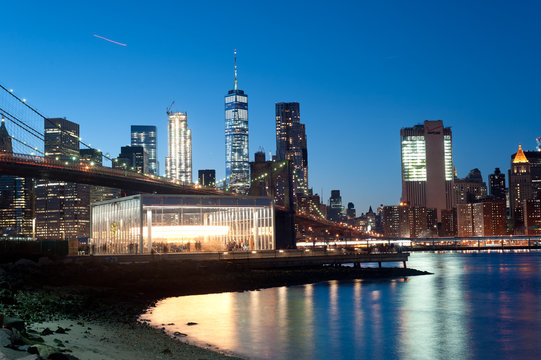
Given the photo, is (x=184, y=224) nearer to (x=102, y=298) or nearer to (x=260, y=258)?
(x=260, y=258)

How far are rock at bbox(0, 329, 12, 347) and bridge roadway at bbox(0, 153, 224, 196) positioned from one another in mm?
63014

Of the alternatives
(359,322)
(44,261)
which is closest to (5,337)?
(359,322)

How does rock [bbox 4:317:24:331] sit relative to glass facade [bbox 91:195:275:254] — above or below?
below

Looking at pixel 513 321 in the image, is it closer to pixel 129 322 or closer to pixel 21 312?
pixel 129 322

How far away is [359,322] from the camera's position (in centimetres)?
3117

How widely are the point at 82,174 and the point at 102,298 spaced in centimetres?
5191

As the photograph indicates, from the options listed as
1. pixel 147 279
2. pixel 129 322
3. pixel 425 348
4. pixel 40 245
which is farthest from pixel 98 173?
pixel 425 348

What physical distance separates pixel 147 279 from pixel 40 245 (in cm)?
Result: 1635

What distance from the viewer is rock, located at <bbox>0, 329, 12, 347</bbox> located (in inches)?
424

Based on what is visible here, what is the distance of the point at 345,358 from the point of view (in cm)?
2203

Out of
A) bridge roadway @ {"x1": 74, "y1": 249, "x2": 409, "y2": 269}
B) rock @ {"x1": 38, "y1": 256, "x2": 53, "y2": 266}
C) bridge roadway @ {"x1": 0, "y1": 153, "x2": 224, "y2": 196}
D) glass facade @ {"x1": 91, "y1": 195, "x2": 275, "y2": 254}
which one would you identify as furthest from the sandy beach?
bridge roadway @ {"x1": 0, "y1": 153, "x2": 224, "y2": 196}

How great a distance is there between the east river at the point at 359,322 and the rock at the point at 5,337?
38.7 ft

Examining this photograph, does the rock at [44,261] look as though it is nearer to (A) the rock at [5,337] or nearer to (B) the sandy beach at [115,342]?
(B) the sandy beach at [115,342]

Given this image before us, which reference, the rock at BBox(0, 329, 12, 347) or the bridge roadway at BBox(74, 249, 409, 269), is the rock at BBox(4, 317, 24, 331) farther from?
the bridge roadway at BBox(74, 249, 409, 269)
